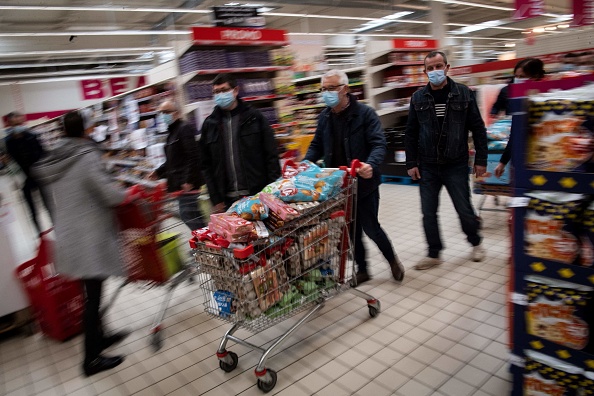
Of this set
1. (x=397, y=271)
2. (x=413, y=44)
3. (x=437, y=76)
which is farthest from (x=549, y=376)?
(x=413, y=44)

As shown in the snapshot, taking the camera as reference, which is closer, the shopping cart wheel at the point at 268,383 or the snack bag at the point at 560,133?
the snack bag at the point at 560,133

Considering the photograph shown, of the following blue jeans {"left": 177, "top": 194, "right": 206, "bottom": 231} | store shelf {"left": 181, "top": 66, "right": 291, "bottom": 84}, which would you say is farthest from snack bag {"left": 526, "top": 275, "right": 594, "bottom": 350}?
store shelf {"left": 181, "top": 66, "right": 291, "bottom": 84}

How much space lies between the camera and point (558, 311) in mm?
1694

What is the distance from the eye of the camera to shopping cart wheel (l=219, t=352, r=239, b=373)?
2.64m

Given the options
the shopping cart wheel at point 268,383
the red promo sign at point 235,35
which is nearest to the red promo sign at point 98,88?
the red promo sign at point 235,35

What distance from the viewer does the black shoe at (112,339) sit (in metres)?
3.07

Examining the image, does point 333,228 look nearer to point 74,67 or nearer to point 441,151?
point 441,151

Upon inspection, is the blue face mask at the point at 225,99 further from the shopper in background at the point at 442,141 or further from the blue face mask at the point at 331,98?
the shopper in background at the point at 442,141

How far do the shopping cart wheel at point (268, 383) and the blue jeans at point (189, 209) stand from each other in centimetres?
151

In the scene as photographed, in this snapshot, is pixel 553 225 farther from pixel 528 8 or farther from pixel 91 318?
pixel 528 8

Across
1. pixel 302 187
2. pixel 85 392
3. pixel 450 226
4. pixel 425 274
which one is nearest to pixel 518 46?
pixel 450 226

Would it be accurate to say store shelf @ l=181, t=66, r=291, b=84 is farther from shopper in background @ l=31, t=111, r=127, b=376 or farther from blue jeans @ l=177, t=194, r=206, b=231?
shopper in background @ l=31, t=111, r=127, b=376

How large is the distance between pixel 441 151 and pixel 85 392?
3180mm

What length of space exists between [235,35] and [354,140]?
2.67 meters
